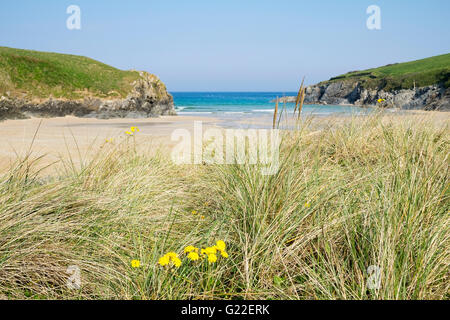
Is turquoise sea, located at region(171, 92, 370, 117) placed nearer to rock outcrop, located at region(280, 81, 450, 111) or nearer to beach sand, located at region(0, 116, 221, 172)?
beach sand, located at region(0, 116, 221, 172)

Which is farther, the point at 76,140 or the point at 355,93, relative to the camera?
the point at 355,93

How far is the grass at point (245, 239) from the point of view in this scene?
5.50 feet

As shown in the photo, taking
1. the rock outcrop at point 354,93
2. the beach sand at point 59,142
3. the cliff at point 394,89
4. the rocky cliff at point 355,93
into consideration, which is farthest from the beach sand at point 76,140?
the rocky cliff at point 355,93

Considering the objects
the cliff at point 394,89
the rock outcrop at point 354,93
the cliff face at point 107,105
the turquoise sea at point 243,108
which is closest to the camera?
the turquoise sea at point 243,108

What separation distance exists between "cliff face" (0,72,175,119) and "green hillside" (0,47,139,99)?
1.40ft

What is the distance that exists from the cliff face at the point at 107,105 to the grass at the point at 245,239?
1694cm

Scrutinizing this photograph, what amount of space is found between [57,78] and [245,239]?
72.0 feet

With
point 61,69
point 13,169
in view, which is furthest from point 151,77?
point 13,169

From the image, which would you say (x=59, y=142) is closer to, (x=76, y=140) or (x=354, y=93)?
(x=76, y=140)

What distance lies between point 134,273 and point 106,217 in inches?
27.1

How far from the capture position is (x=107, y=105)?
20578 millimetres

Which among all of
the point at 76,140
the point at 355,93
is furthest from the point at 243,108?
the point at 76,140

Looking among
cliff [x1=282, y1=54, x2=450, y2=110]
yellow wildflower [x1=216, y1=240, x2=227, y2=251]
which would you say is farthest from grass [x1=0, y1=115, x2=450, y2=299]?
cliff [x1=282, y1=54, x2=450, y2=110]

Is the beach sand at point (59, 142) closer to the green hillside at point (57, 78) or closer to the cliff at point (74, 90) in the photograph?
the cliff at point (74, 90)
